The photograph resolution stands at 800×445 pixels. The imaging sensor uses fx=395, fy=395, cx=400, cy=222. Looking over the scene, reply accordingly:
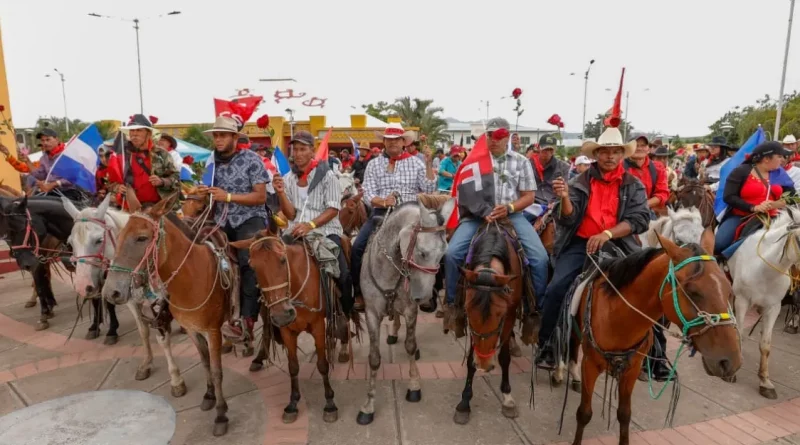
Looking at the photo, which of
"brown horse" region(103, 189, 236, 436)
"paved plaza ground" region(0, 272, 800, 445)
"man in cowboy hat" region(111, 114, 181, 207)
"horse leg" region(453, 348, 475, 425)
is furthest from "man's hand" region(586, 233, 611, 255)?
"man in cowboy hat" region(111, 114, 181, 207)

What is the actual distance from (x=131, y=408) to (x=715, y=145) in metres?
10.4

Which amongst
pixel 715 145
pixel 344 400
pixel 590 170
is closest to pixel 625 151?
pixel 590 170

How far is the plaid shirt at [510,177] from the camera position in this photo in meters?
4.02

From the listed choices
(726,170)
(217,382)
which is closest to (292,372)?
(217,382)

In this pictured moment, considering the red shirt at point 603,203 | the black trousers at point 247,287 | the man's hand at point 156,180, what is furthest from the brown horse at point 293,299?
the red shirt at point 603,203

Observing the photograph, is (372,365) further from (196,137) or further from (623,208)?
(196,137)

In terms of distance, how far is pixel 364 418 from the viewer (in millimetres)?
3689

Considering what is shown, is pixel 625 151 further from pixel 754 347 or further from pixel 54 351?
pixel 54 351

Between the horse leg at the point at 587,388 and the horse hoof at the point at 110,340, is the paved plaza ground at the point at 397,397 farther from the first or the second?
the horse leg at the point at 587,388

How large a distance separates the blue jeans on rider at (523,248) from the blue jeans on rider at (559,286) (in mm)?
142

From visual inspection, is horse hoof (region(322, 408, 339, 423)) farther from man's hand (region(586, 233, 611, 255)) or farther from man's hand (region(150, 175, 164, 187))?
man's hand (region(150, 175, 164, 187))

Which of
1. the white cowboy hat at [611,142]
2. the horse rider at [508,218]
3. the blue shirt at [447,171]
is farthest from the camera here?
the blue shirt at [447,171]

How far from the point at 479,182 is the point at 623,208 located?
128cm

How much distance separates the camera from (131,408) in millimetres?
3643
